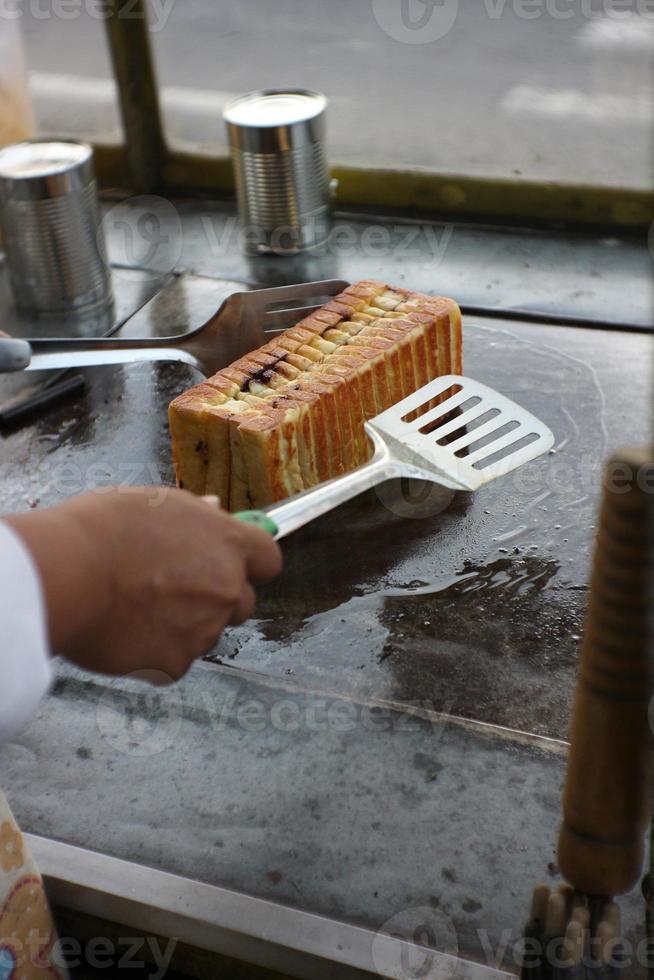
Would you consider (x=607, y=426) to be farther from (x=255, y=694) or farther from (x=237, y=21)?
(x=237, y=21)

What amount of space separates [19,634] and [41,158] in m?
2.01

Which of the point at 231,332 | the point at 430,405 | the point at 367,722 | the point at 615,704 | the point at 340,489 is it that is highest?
the point at 615,704

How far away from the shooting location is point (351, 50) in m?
3.31

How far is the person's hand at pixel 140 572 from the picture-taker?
0.97 meters

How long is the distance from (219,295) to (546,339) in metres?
0.83

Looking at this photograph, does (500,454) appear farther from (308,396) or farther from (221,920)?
(221,920)

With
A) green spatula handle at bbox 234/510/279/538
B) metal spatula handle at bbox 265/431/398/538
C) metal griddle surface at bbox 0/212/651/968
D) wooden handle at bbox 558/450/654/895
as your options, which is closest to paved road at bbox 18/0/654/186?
metal griddle surface at bbox 0/212/651/968

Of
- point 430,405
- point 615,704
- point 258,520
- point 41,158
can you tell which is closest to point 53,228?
point 41,158

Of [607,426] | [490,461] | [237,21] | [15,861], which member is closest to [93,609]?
[15,861]

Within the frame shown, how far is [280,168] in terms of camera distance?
2.78 meters

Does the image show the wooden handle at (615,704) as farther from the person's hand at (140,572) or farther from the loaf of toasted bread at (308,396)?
the loaf of toasted bread at (308,396)

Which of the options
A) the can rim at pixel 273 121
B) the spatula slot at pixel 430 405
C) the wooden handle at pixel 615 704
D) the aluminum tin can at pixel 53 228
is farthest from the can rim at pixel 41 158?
the wooden handle at pixel 615 704
